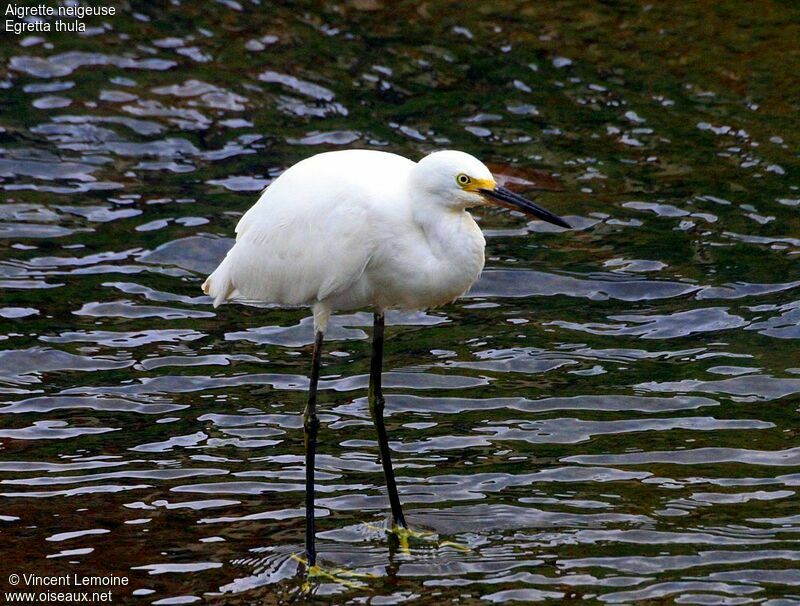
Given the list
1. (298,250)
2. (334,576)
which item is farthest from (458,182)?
(334,576)

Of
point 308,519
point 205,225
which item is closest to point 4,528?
point 308,519

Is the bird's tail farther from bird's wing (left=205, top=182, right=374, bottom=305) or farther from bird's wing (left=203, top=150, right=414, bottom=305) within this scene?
bird's wing (left=203, top=150, right=414, bottom=305)

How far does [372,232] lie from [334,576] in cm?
212

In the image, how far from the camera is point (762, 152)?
1445 centimetres

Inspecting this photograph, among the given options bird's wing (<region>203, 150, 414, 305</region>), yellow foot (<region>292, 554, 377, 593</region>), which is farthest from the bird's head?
yellow foot (<region>292, 554, 377, 593</region>)

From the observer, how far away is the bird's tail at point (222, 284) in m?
8.50

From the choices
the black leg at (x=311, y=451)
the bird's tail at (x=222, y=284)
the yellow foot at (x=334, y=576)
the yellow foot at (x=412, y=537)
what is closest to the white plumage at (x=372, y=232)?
the black leg at (x=311, y=451)

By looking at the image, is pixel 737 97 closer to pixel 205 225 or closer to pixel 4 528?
pixel 205 225

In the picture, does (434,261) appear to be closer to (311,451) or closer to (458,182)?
(458,182)

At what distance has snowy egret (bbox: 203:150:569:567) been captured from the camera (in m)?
7.36

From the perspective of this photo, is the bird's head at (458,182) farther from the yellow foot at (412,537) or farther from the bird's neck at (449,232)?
the yellow foot at (412,537)

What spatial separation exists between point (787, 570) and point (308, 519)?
2876 millimetres

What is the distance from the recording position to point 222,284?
8578 millimetres

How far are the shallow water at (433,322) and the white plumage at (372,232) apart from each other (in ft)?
5.35
